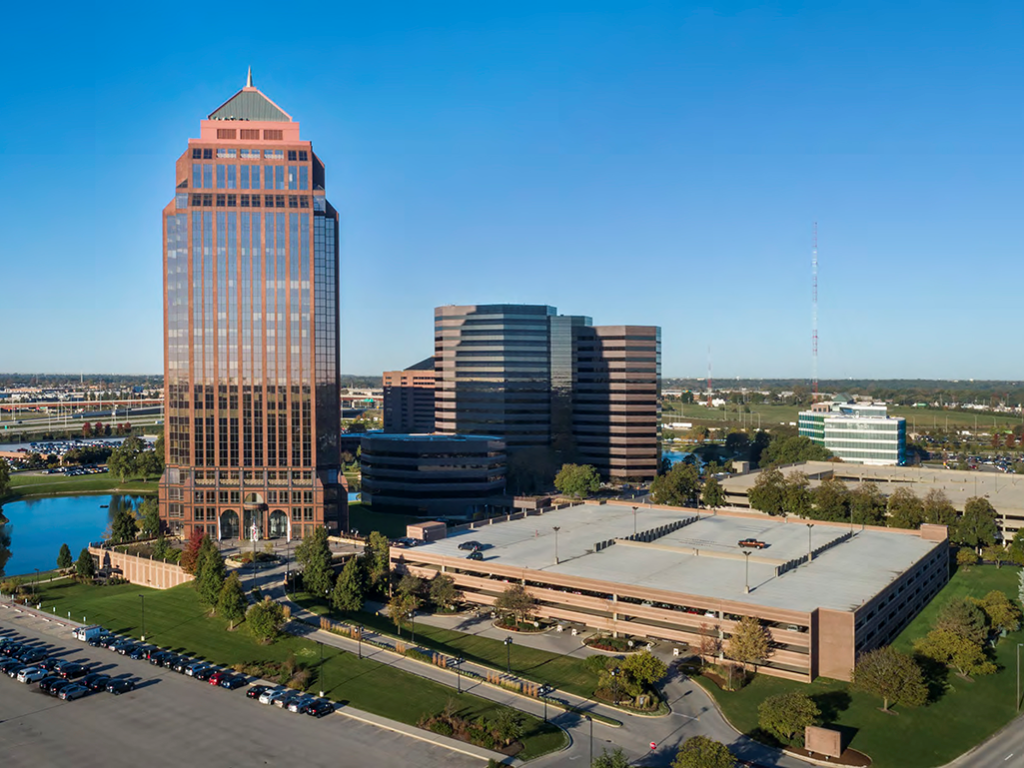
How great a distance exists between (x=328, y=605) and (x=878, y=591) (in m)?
58.1

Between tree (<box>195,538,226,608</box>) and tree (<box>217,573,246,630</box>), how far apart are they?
3138 millimetres

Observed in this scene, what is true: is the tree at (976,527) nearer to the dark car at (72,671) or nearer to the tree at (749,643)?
the tree at (749,643)

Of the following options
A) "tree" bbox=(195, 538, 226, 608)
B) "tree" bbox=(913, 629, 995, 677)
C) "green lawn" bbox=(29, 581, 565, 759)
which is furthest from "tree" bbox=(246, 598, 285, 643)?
"tree" bbox=(913, 629, 995, 677)

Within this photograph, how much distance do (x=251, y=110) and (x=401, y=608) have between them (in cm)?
8533

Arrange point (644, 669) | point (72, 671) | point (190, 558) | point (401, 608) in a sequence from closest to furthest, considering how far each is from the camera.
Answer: point (644, 669)
point (72, 671)
point (401, 608)
point (190, 558)

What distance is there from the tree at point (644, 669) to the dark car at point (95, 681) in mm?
44370

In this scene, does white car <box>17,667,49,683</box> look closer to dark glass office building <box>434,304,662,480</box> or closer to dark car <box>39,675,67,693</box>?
dark car <box>39,675,67,693</box>

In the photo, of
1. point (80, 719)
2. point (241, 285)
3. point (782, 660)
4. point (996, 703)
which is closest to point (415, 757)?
point (80, 719)

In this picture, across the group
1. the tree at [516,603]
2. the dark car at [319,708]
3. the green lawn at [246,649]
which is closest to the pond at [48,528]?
the green lawn at [246,649]

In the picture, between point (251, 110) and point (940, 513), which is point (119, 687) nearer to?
point (251, 110)

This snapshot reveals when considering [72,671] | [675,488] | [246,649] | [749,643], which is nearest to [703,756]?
[749,643]

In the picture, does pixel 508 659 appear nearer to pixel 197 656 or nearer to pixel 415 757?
pixel 415 757

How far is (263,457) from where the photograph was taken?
420ft

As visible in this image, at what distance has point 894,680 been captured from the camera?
212ft
